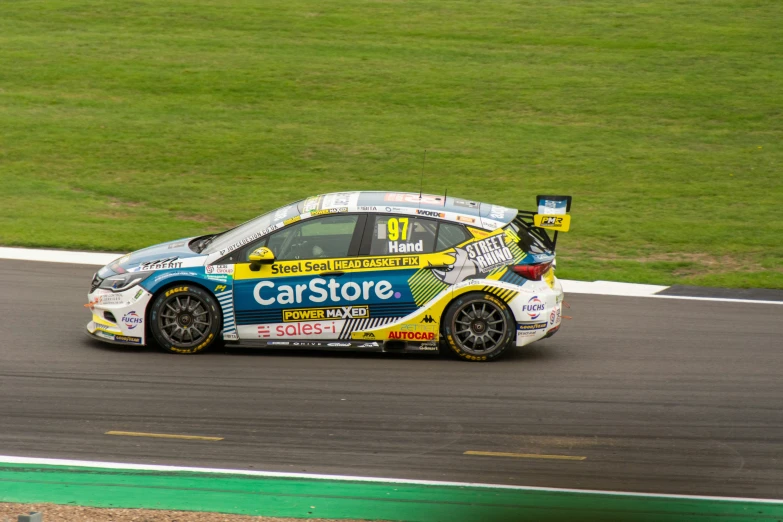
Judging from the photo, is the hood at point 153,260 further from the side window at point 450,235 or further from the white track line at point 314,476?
the white track line at point 314,476

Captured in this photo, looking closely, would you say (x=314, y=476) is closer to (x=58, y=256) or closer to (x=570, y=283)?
(x=570, y=283)

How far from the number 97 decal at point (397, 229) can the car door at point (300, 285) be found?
0.26 metres

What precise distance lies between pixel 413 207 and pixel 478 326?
130 centimetres

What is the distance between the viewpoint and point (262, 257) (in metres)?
9.83

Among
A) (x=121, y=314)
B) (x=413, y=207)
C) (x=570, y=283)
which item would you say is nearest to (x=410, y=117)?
(x=570, y=283)

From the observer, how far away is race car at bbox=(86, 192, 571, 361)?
9906 mm

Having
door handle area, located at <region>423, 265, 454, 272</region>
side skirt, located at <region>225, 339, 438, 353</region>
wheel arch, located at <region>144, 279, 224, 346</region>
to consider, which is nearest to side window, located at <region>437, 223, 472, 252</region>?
door handle area, located at <region>423, 265, 454, 272</region>

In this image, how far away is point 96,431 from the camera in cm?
808

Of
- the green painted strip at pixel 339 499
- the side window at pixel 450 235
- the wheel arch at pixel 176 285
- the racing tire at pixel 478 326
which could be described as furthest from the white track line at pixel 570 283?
the green painted strip at pixel 339 499

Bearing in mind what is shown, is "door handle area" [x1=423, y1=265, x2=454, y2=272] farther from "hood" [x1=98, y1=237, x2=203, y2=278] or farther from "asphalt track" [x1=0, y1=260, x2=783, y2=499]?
"hood" [x1=98, y1=237, x2=203, y2=278]

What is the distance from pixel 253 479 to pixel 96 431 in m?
1.62

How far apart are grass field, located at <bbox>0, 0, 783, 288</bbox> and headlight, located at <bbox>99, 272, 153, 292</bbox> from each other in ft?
18.7

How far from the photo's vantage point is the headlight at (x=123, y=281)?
9.98 meters

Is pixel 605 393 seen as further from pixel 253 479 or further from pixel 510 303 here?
pixel 253 479
